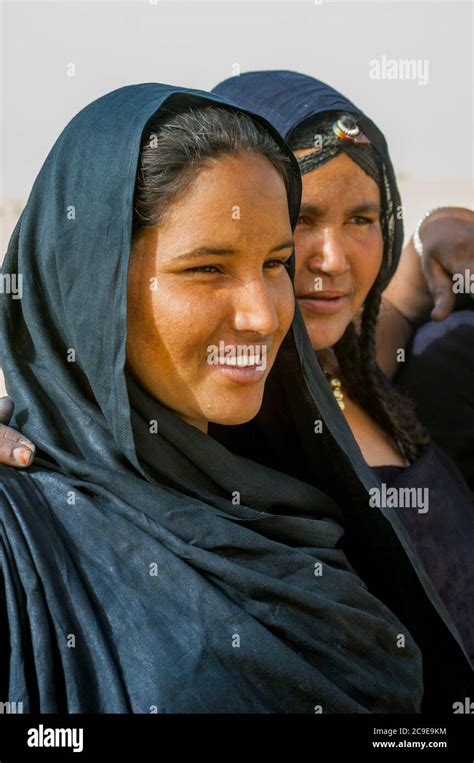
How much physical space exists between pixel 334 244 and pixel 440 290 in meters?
0.89

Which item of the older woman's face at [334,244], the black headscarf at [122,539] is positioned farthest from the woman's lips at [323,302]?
the black headscarf at [122,539]

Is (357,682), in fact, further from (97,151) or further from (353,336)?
(353,336)

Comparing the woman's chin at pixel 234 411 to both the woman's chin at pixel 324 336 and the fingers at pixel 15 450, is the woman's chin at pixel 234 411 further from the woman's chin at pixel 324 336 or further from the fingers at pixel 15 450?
the woman's chin at pixel 324 336

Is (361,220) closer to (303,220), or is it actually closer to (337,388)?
(303,220)

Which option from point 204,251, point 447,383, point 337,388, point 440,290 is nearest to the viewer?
point 204,251

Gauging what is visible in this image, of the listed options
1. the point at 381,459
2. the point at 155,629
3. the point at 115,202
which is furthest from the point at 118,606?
the point at 381,459

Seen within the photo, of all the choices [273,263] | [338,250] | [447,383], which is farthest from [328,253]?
[447,383]

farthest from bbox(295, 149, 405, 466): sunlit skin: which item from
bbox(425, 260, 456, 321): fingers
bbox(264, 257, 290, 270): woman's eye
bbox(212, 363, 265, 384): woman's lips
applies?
bbox(212, 363, 265, 384): woman's lips

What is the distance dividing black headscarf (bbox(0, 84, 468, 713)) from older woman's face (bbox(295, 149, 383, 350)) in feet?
2.32

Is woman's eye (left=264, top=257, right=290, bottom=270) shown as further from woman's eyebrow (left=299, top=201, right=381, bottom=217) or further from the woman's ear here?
woman's eyebrow (left=299, top=201, right=381, bottom=217)

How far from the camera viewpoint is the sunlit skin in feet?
8.35

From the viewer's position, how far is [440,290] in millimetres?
3332

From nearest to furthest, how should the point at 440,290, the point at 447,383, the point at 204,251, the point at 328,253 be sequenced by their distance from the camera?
the point at 204,251 < the point at 328,253 < the point at 447,383 < the point at 440,290

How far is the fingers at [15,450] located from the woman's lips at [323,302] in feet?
3.44
